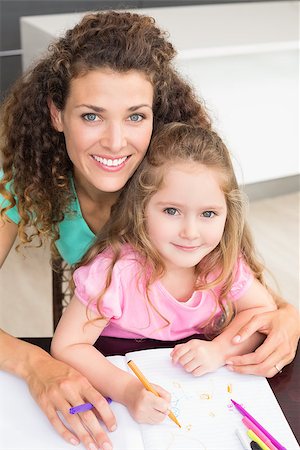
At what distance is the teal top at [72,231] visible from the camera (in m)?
1.66

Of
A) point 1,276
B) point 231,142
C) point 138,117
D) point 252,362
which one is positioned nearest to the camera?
point 252,362

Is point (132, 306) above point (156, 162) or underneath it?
underneath

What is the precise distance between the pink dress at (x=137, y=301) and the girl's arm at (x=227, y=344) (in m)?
0.02

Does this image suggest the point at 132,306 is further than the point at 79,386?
Yes

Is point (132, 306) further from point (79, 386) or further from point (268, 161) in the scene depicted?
point (268, 161)

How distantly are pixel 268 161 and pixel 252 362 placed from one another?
242 centimetres

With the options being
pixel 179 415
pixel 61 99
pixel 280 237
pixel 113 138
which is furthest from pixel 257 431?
pixel 280 237

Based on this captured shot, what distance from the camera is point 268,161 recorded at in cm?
363

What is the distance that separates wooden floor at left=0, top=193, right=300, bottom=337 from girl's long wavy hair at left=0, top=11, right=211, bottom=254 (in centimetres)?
123

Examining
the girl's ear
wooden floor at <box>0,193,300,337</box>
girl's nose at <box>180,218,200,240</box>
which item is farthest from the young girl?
wooden floor at <box>0,193,300,337</box>

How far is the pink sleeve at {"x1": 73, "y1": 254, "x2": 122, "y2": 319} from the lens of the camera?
52.5 inches

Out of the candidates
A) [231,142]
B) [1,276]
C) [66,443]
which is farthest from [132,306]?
[231,142]

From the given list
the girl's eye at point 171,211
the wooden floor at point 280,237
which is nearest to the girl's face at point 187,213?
the girl's eye at point 171,211

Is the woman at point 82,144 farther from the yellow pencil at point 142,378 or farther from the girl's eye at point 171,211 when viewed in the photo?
the girl's eye at point 171,211
